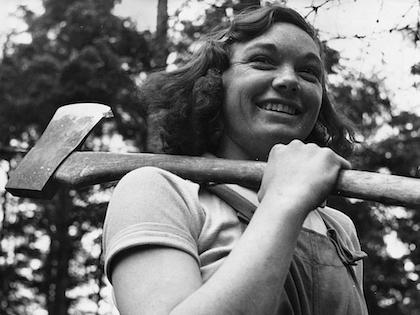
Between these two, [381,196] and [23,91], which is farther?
[23,91]

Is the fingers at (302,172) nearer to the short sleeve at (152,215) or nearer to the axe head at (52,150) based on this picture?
the short sleeve at (152,215)

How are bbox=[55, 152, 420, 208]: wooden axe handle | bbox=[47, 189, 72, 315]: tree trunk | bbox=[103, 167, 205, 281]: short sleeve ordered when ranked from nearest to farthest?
bbox=[103, 167, 205, 281]: short sleeve
bbox=[55, 152, 420, 208]: wooden axe handle
bbox=[47, 189, 72, 315]: tree trunk

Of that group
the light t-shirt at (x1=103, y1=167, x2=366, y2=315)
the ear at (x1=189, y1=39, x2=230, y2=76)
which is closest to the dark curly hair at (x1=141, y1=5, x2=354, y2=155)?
the ear at (x1=189, y1=39, x2=230, y2=76)

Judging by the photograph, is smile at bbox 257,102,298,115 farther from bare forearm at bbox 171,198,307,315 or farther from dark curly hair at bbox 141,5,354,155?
bare forearm at bbox 171,198,307,315

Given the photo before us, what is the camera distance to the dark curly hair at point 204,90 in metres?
2.36

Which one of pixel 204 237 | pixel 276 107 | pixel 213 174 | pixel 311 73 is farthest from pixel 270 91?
pixel 204 237

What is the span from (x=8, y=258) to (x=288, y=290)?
13.1 m

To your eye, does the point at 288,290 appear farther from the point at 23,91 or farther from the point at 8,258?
the point at 8,258

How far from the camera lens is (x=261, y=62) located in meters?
2.30

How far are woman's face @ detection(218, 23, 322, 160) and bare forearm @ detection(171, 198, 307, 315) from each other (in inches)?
22.2

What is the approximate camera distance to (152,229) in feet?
5.79

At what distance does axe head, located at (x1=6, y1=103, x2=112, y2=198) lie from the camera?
2576 mm

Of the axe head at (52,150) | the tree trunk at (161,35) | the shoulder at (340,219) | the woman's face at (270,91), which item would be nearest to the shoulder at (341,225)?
the shoulder at (340,219)

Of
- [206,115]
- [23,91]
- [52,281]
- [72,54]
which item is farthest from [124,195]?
[52,281]
